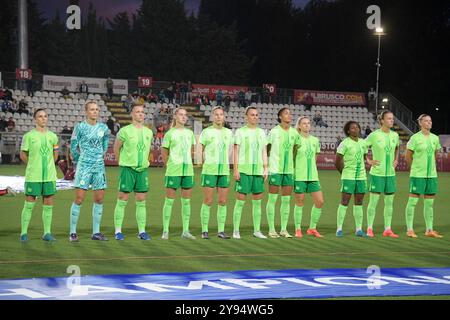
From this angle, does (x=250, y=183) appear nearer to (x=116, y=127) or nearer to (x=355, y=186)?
(x=355, y=186)

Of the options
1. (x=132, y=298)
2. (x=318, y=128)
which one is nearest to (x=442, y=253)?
(x=132, y=298)

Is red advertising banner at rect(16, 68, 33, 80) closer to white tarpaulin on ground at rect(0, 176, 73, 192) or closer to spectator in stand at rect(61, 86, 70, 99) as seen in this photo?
spectator in stand at rect(61, 86, 70, 99)

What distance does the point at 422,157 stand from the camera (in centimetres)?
1224

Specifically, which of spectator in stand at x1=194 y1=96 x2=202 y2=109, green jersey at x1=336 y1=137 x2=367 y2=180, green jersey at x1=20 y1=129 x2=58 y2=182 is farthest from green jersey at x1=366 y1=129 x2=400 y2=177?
spectator in stand at x1=194 y1=96 x2=202 y2=109

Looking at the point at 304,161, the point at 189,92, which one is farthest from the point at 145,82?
the point at 304,161

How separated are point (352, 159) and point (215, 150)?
2.31 metres

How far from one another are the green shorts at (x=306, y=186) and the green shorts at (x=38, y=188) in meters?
3.97

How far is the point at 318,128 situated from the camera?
41688mm

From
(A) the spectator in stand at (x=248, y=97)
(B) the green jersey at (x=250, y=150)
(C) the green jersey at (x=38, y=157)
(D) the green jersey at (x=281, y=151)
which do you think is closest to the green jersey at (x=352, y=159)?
(D) the green jersey at (x=281, y=151)

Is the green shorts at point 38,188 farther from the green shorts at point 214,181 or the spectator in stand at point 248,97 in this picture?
the spectator in stand at point 248,97

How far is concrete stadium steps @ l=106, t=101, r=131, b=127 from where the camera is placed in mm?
38500

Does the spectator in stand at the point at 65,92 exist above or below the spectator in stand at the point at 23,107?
above

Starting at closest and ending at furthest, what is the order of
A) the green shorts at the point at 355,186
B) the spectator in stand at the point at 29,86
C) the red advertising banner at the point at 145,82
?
Answer: the green shorts at the point at 355,186 < the spectator in stand at the point at 29,86 < the red advertising banner at the point at 145,82

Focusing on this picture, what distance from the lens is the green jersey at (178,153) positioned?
11391 millimetres
